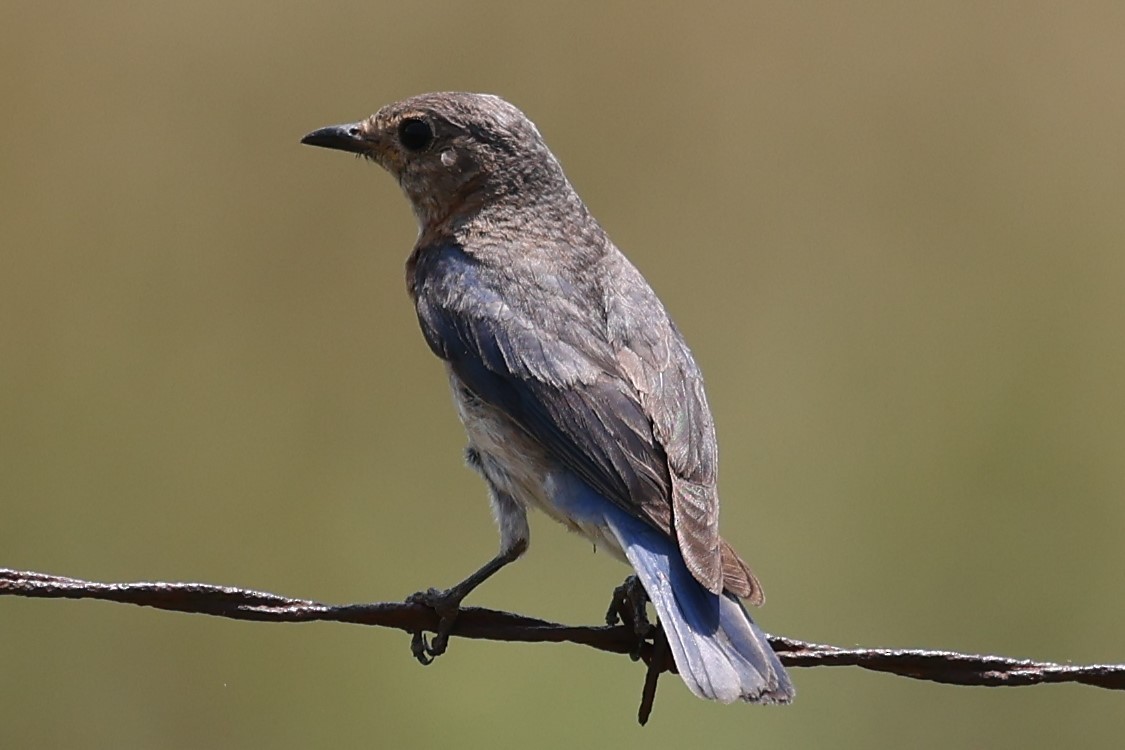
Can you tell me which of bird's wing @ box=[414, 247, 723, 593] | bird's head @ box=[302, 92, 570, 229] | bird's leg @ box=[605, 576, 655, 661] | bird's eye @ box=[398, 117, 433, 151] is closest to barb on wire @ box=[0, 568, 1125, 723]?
bird's leg @ box=[605, 576, 655, 661]

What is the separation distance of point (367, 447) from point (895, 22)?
10.2 ft

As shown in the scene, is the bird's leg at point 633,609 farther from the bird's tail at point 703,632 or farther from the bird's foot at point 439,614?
the bird's foot at point 439,614

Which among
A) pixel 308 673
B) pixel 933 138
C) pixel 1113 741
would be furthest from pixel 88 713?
pixel 933 138

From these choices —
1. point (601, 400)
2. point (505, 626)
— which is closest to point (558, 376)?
point (601, 400)

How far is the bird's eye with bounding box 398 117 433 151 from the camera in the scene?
18.4 feet

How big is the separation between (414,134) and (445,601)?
1755mm

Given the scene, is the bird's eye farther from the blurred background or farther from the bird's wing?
the blurred background

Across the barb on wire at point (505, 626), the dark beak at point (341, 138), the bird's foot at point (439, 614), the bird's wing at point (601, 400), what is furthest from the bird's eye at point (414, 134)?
the barb on wire at point (505, 626)

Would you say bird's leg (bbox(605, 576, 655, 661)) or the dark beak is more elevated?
the dark beak

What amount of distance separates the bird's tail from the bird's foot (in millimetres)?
399

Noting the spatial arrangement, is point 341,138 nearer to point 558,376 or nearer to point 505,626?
point 558,376

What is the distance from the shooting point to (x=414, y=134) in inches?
221

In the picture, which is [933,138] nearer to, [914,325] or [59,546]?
[914,325]

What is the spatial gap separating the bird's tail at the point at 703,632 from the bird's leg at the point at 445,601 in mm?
400
